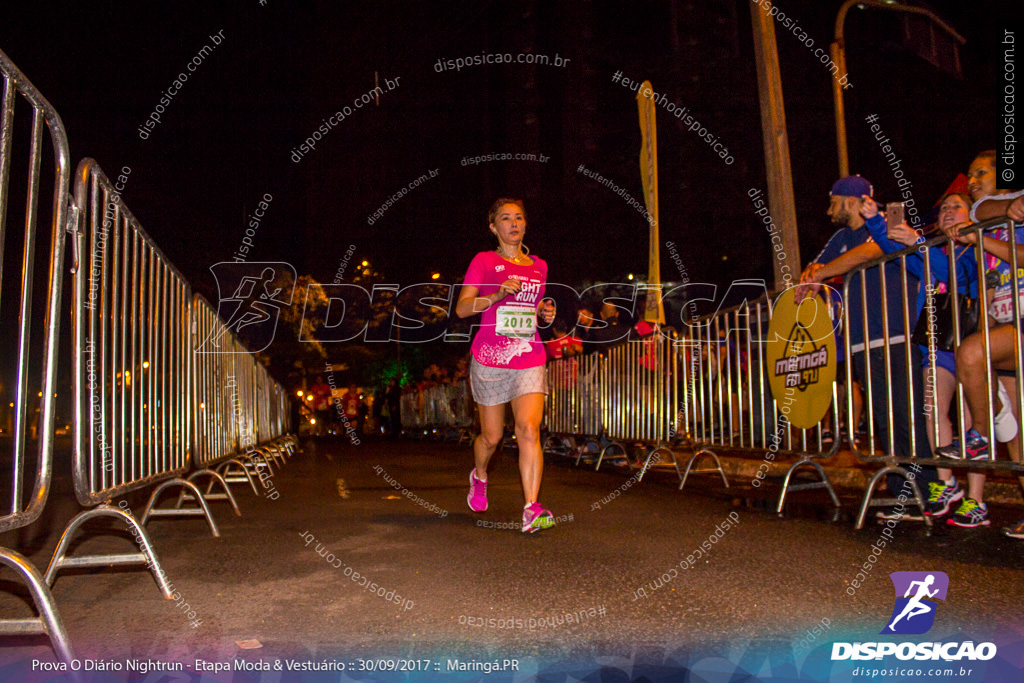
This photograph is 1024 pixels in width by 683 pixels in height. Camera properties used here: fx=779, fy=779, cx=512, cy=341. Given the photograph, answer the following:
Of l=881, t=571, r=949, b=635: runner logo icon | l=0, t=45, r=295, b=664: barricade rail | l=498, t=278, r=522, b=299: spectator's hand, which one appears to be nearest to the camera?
l=0, t=45, r=295, b=664: barricade rail

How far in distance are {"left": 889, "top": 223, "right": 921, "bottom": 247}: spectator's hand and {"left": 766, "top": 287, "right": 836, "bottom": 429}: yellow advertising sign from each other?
0.79m

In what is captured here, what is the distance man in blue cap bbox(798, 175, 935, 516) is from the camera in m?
5.00

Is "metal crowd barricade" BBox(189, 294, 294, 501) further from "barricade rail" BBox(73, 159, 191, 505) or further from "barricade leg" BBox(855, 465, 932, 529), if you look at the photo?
"barricade leg" BBox(855, 465, 932, 529)

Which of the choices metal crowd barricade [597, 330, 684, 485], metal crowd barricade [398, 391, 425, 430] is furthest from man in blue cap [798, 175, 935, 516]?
metal crowd barricade [398, 391, 425, 430]

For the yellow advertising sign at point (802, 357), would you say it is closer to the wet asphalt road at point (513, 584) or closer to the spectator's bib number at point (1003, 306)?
the wet asphalt road at point (513, 584)

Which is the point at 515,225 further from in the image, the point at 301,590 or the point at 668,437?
the point at 668,437

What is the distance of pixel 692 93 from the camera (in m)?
20.4

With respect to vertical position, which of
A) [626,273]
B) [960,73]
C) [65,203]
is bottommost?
[65,203]

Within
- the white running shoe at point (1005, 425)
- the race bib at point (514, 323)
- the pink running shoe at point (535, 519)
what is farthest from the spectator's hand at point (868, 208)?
the pink running shoe at point (535, 519)

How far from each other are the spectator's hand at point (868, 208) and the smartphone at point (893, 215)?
0.49 meters

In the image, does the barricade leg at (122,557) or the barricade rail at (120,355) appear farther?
the barricade rail at (120,355)

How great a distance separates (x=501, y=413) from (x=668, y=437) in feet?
11.1

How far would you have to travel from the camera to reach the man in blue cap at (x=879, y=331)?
5004 mm

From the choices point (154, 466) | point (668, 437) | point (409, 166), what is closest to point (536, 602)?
point (154, 466)
